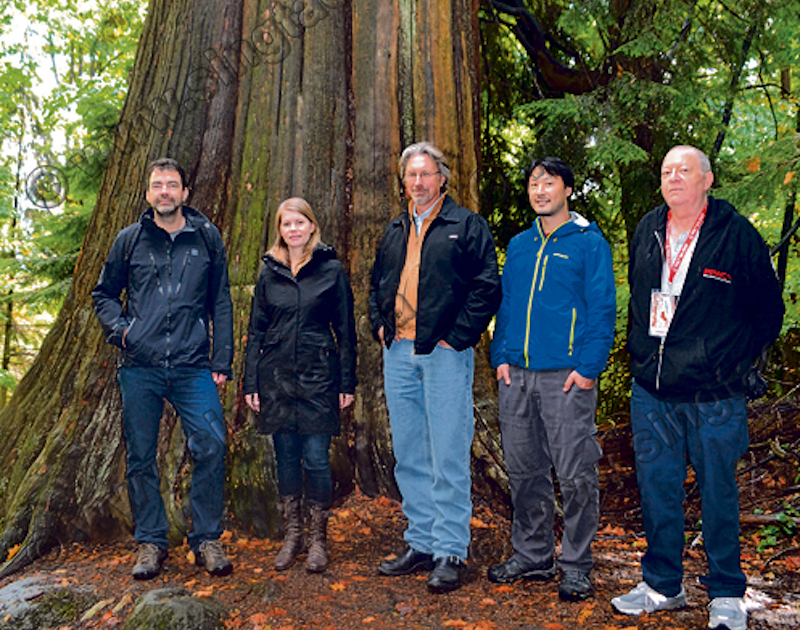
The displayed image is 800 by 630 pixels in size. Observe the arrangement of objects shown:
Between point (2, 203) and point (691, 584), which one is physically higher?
point (2, 203)

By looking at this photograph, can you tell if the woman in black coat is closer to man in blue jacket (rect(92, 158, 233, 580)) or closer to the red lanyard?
man in blue jacket (rect(92, 158, 233, 580))

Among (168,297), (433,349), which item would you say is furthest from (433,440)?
(168,297)

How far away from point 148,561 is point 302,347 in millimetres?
1508

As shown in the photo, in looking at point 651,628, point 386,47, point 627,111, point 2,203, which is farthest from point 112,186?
point 2,203

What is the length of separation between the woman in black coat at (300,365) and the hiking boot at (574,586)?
51.4 inches

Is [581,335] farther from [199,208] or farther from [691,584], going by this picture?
[199,208]

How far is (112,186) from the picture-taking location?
511 centimetres

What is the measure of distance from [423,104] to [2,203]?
7.56 m

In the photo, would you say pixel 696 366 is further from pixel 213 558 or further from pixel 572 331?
pixel 213 558

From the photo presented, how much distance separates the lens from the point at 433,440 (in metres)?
3.78

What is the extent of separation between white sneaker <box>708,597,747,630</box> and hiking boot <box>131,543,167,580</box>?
294cm

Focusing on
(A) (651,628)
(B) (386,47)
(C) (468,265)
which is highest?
(B) (386,47)

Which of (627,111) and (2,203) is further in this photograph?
(2,203)

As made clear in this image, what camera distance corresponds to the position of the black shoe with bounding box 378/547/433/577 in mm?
3822
